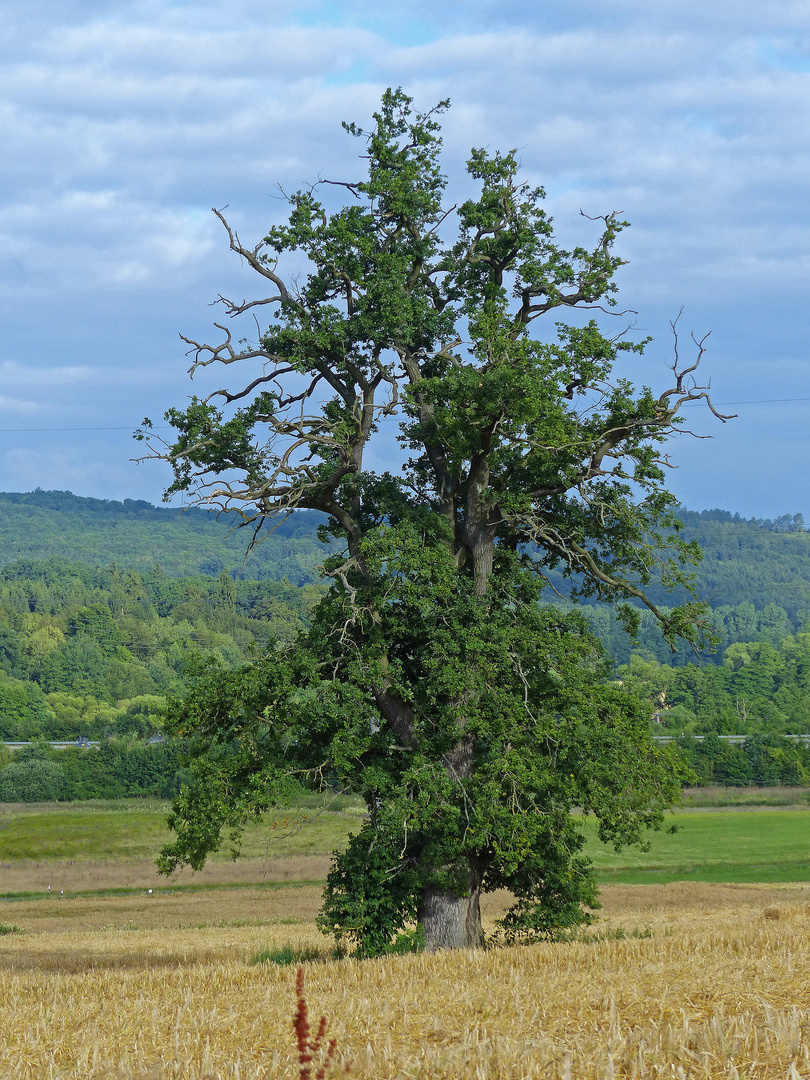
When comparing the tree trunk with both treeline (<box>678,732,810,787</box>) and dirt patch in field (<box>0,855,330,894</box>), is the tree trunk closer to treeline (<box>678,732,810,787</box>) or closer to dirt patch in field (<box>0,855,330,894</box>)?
dirt patch in field (<box>0,855,330,894</box>)

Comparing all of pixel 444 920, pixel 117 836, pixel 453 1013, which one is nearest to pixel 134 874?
pixel 117 836

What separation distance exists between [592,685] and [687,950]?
6799mm

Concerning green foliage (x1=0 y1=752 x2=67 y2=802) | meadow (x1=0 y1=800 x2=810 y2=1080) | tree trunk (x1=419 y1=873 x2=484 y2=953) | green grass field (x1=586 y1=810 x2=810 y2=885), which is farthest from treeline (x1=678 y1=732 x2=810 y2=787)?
tree trunk (x1=419 y1=873 x2=484 y2=953)

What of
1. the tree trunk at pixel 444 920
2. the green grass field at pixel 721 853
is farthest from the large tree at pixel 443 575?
the green grass field at pixel 721 853

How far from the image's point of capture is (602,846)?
217 feet

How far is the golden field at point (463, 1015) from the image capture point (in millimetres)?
A: 7418

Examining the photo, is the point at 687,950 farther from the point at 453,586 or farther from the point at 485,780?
the point at 453,586

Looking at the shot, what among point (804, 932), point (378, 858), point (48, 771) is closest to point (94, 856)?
point (48, 771)

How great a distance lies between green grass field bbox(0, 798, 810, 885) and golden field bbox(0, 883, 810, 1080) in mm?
34946

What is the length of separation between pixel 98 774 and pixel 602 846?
55.5m

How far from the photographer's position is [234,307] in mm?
21578

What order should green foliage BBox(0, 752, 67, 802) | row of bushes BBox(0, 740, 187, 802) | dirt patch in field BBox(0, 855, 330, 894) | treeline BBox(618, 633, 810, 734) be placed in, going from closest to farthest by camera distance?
dirt patch in field BBox(0, 855, 330, 894) < green foliage BBox(0, 752, 67, 802) < row of bushes BBox(0, 740, 187, 802) < treeline BBox(618, 633, 810, 734)

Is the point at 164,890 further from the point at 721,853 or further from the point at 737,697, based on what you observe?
the point at 737,697

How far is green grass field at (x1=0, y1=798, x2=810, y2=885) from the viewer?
51278 mm
